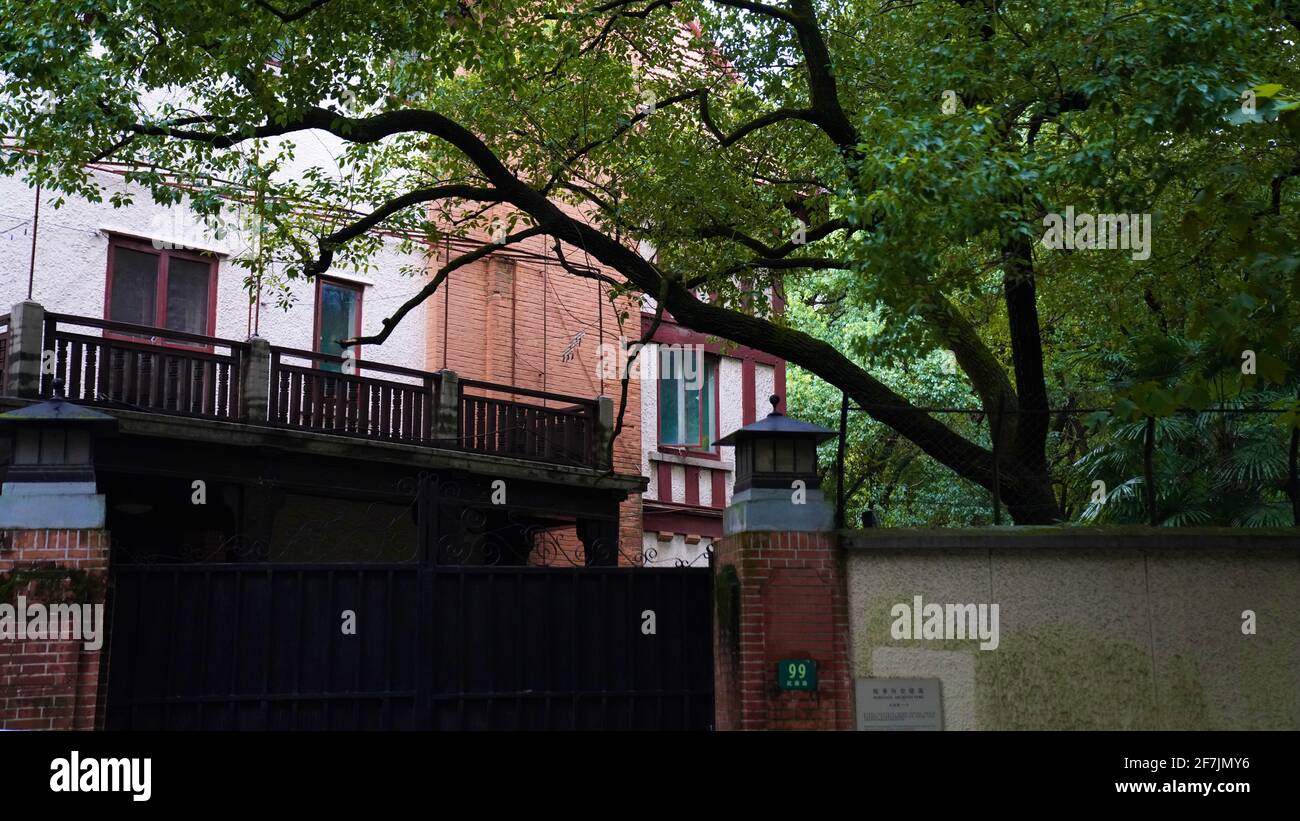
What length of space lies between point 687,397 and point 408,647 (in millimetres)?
14525

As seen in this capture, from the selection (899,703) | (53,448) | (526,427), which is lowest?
(899,703)

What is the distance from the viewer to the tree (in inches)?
443

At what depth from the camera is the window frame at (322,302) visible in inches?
817

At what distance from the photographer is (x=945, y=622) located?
404 inches

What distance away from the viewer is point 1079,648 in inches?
405

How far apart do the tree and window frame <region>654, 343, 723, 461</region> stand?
6.28 metres

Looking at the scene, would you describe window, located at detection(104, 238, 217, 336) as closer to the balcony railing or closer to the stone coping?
the balcony railing

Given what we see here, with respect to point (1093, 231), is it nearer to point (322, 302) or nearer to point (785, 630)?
point (785, 630)

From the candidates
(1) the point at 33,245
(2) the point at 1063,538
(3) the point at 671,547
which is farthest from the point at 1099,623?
(1) the point at 33,245

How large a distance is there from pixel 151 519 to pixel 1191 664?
1350 cm

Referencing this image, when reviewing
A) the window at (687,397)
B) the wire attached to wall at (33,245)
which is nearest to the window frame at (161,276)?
the wire attached to wall at (33,245)

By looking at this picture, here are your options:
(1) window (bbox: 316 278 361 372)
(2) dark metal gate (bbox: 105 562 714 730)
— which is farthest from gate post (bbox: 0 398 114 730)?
(1) window (bbox: 316 278 361 372)
